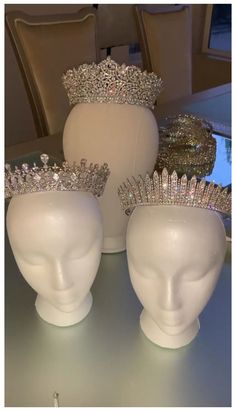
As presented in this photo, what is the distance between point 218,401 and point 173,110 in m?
1.10

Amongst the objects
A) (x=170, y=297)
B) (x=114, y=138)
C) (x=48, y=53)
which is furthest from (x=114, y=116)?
(x=48, y=53)

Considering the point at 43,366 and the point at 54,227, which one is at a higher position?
the point at 54,227

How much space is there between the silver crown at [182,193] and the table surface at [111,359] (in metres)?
0.21

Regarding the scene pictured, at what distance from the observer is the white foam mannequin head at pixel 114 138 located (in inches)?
34.2

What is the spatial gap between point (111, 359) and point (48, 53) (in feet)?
3.63

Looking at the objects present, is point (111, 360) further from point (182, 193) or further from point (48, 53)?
point (48, 53)

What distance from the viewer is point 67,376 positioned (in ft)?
2.25

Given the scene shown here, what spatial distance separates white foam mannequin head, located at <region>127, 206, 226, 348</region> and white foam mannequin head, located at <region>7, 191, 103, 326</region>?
0.21ft

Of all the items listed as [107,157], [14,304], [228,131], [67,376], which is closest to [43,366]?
[67,376]

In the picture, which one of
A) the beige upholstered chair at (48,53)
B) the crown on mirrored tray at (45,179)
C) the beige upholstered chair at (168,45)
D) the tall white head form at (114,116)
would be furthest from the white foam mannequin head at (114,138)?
the beige upholstered chair at (168,45)

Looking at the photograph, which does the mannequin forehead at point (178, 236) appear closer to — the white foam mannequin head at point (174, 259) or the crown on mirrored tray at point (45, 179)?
the white foam mannequin head at point (174, 259)

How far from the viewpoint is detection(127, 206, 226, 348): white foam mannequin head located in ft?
2.07

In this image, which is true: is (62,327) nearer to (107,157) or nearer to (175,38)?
(107,157)

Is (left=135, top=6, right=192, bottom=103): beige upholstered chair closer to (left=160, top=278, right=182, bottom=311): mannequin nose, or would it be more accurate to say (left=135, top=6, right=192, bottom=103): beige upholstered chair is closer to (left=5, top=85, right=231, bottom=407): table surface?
(left=5, top=85, right=231, bottom=407): table surface
